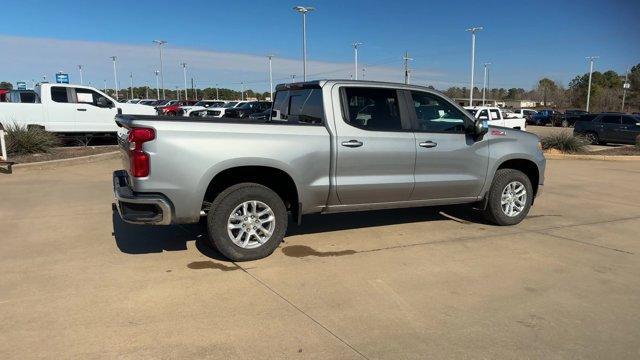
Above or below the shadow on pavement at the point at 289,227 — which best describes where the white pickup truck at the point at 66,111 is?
above

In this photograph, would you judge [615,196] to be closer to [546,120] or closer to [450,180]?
[450,180]

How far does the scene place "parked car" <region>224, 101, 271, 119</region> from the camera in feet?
92.0

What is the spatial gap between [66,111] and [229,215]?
13.4m

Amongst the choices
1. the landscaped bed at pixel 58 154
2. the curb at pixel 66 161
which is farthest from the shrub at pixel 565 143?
the landscaped bed at pixel 58 154

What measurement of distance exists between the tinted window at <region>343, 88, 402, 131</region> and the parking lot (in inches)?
55.3

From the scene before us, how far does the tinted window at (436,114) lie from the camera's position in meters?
6.04

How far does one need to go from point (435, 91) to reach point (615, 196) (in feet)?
17.7

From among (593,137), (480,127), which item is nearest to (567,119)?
(593,137)

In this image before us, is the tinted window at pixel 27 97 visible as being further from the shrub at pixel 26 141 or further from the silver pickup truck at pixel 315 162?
the silver pickup truck at pixel 315 162

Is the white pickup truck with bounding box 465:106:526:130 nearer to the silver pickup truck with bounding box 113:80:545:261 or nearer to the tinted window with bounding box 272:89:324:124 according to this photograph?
the silver pickup truck with bounding box 113:80:545:261

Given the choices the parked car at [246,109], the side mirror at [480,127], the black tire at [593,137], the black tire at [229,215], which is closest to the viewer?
the black tire at [229,215]

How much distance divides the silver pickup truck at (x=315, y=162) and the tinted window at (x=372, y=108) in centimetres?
1

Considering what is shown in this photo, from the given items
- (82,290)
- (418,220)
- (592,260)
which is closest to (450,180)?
(418,220)

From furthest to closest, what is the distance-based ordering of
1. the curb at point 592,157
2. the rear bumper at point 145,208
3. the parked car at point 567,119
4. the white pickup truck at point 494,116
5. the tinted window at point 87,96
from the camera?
the parked car at point 567,119
the white pickup truck at point 494,116
the curb at point 592,157
the tinted window at point 87,96
the rear bumper at point 145,208
